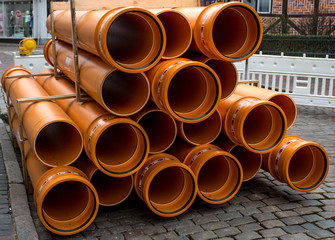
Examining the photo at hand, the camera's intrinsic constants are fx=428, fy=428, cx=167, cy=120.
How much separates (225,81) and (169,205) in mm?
1515

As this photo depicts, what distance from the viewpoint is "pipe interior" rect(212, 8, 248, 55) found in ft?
14.9

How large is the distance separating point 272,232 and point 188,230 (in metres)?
0.83

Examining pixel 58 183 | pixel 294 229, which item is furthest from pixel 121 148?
pixel 294 229

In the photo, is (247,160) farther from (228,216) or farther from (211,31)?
(211,31)

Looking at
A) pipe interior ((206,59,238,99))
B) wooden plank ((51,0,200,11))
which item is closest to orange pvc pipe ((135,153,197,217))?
pipe interior ((206,59,238,99))

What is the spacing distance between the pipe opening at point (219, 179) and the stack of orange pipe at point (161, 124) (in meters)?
0.01

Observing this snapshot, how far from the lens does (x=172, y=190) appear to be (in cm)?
480

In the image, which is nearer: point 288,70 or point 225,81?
point 225,81

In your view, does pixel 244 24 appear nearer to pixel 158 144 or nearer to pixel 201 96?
pixel 201 96

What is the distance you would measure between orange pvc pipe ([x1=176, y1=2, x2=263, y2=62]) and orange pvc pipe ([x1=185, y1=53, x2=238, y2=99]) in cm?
17

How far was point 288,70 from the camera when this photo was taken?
33.6 feet

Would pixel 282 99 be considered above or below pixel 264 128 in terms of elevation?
above

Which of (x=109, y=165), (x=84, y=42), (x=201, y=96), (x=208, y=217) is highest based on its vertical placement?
(x=84, y=42)

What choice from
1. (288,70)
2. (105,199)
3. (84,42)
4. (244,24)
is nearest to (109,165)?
(105,199)
